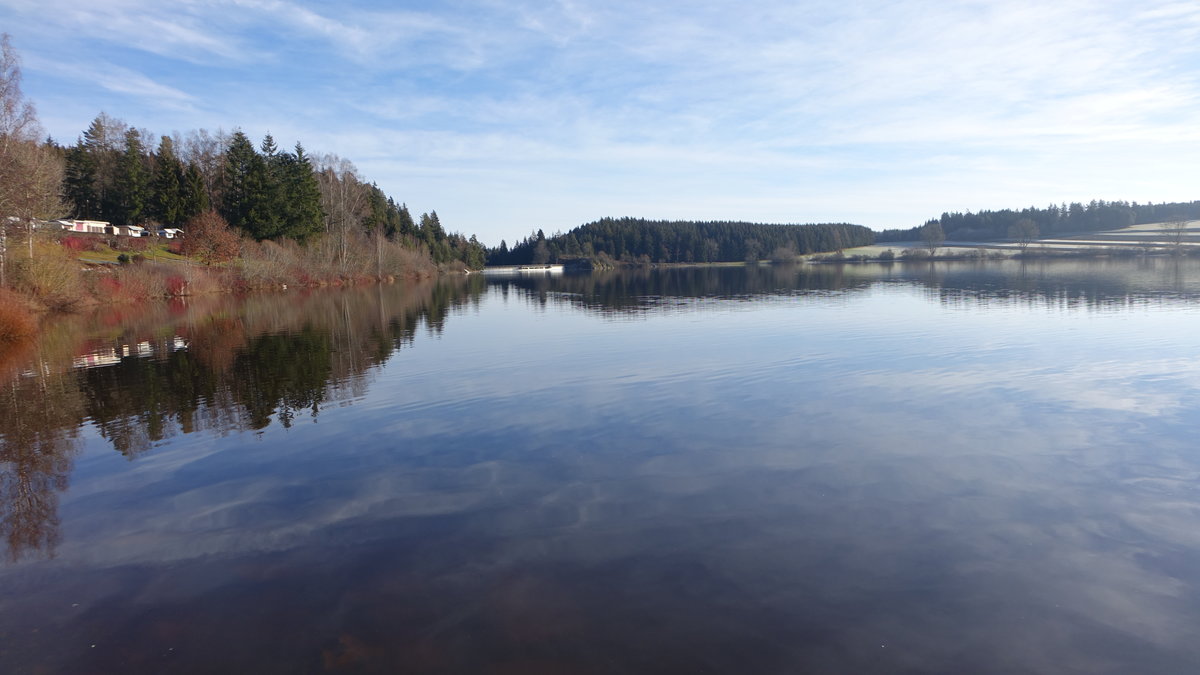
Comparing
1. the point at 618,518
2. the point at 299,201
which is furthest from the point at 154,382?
the point at 299,201

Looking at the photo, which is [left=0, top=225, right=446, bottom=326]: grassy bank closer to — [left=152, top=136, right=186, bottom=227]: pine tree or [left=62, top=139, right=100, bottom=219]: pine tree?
[left=152, top=136, right=186, bottom=227]: pine tree

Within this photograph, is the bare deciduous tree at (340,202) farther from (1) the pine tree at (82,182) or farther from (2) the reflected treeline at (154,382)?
(2) the reflected treeline at (154,382)

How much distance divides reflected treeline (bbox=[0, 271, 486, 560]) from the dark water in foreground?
123 mm

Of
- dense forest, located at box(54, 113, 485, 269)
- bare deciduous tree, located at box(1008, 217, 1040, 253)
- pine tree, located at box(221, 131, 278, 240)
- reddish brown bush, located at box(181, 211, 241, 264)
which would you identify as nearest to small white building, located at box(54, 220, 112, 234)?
dense forest, located at box(54, 113, 485, 269)

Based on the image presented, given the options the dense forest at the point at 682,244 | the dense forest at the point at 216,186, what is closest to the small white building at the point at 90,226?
the dense forest at the point at 216,186

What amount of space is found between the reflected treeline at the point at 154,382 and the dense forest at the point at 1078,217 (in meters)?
172

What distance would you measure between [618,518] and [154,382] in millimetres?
16176

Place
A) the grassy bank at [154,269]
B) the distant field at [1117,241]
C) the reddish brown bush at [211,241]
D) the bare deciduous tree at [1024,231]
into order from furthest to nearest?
1. the bare deciduous tree at [1024,231]
2. the distant field at [1117,241]
3. the reddish brown bush at [211,241]
4. the grassy bank at [154,269]

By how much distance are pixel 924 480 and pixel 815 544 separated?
2812mm

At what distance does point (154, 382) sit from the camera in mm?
18422

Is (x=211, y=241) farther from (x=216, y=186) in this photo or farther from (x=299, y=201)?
(x=216, y=186)

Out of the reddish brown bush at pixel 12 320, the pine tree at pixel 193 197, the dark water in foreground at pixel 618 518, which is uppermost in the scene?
the pine tree at pixel 193 197

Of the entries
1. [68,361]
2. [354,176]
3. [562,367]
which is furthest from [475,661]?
[354,176]

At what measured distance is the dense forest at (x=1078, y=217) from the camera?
158625 millimetres
